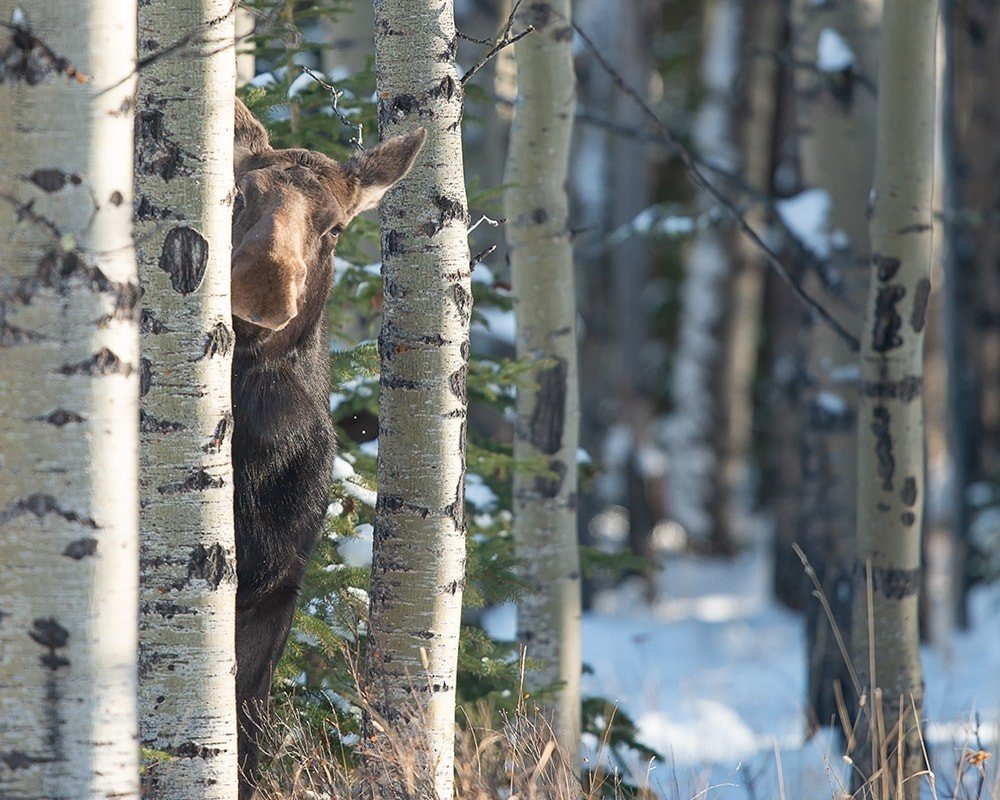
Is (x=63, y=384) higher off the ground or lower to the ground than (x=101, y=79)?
lower

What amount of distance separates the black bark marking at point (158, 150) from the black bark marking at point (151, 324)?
11.9 inches

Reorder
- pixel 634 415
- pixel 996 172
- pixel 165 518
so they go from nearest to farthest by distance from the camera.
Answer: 1. pixel 165 518
2. pixel 996 172
3. pixel 634 415

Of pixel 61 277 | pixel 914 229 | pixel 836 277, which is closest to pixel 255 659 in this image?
pixel 61 277

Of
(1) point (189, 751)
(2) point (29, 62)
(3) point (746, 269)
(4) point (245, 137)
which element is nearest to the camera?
(2) point (29, 62)

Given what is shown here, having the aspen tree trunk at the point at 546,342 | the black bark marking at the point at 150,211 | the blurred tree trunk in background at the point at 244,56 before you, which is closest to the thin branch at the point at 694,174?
the aspen tree trunk at the point at 546,342

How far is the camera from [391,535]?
3.46m

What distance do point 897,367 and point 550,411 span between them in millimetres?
1453

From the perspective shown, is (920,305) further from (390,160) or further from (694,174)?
(390,160)

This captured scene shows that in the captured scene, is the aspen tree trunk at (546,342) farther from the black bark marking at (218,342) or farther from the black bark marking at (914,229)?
the black bark marking at (218,342)

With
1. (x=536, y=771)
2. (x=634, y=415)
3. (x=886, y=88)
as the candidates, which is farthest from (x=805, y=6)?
(x=634, y=415)

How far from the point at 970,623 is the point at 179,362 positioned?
12.1m

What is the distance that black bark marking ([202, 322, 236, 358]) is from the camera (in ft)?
9.38

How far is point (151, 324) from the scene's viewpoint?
285 centimetres

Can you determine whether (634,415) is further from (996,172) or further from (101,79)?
(101,79)
